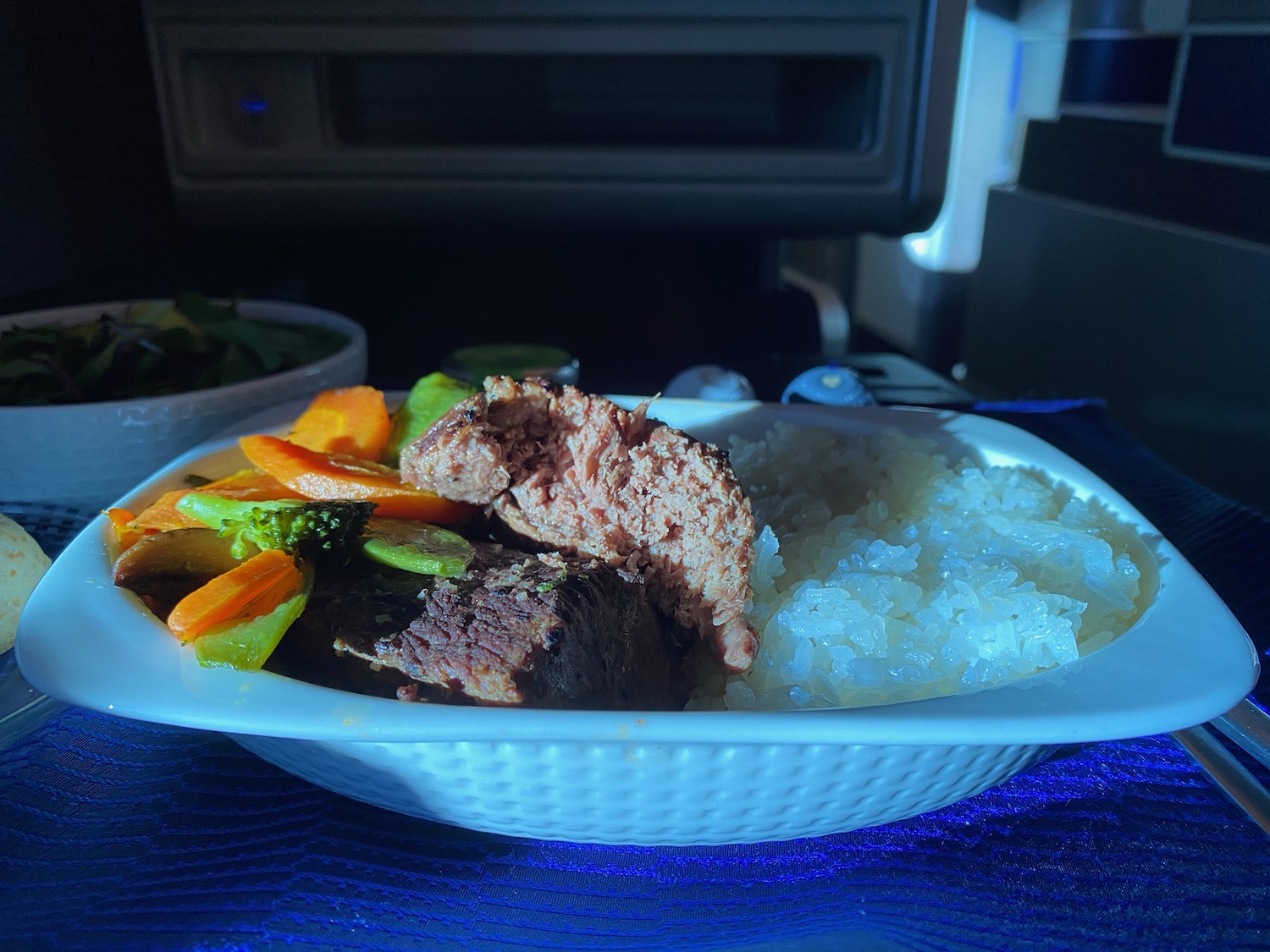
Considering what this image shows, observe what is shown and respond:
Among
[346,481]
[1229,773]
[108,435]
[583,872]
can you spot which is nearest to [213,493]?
[346,481]

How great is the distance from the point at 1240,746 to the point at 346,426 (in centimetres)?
95

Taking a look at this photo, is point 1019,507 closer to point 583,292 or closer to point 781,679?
point 781,679

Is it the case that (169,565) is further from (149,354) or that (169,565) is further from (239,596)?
(149,354)

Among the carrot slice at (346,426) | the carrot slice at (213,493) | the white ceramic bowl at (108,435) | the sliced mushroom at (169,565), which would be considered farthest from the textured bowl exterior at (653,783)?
the white ceramic bowl at (108,435)

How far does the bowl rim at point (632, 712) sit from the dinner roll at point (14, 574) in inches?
7.5

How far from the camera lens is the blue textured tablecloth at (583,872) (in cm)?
60

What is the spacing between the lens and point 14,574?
0.84 m

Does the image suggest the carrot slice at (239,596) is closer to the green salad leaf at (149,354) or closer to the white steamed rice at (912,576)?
the white steamed rice at (912,576)

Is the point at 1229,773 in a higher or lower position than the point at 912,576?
lower

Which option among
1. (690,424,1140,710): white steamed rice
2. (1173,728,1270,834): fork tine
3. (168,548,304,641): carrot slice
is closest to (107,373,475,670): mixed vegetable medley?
(168,548,304,641): carrot slice

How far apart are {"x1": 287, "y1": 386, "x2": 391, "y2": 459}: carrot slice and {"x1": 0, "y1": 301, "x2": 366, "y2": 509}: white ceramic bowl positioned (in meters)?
0.16

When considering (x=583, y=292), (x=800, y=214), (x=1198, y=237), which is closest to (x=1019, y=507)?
(x=1198, y=237)

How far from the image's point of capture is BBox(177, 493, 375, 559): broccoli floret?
0.70 m

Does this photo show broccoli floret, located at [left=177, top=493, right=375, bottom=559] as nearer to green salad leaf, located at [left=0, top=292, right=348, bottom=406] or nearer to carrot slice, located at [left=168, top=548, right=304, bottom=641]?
carrot slice, located at [left=168, top=548, right=304, bottom=641]
